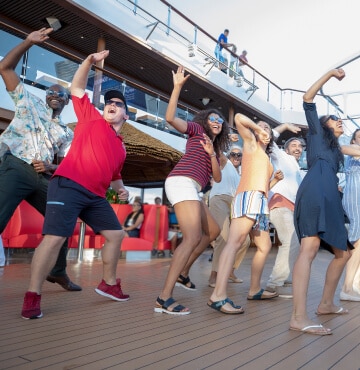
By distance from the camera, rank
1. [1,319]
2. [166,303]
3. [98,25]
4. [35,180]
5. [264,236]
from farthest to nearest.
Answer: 1. [98,25]
2. [264,236]
3. [35,180]
4. [166,303]
5. [1,319]

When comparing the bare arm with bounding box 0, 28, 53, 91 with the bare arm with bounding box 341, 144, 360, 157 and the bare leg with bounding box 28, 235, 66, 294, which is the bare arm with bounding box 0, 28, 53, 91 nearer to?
the bare leg with bounding box 28, 235, 66, 294

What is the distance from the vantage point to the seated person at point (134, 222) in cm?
761

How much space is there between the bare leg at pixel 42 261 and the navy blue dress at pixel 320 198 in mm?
1631

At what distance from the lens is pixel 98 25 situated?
34.6ft

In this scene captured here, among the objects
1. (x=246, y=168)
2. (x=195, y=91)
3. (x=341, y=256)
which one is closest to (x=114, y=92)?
(x=246, y=168)

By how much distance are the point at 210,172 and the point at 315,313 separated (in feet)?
4.52

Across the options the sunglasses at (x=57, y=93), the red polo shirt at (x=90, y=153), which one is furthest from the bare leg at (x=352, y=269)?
the sunglasses at (x=57, y=93)

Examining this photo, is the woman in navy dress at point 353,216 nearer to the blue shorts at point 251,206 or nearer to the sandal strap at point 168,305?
the blue shorts at point 251,206

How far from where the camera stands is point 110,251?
9.89ft

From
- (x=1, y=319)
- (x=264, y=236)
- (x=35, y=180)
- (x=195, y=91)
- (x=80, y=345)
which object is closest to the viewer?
(x=80, y=345)

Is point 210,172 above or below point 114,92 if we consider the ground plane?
below

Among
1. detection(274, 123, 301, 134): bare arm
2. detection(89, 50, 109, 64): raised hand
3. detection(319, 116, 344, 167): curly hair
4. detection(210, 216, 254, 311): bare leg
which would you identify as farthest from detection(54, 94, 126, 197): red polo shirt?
detection(274, 123, 301, 134): bare arm

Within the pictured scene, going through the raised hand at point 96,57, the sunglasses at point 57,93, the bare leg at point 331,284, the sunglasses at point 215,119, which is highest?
the raised hand at point 96,57

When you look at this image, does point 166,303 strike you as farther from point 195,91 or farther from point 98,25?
point 195,91
